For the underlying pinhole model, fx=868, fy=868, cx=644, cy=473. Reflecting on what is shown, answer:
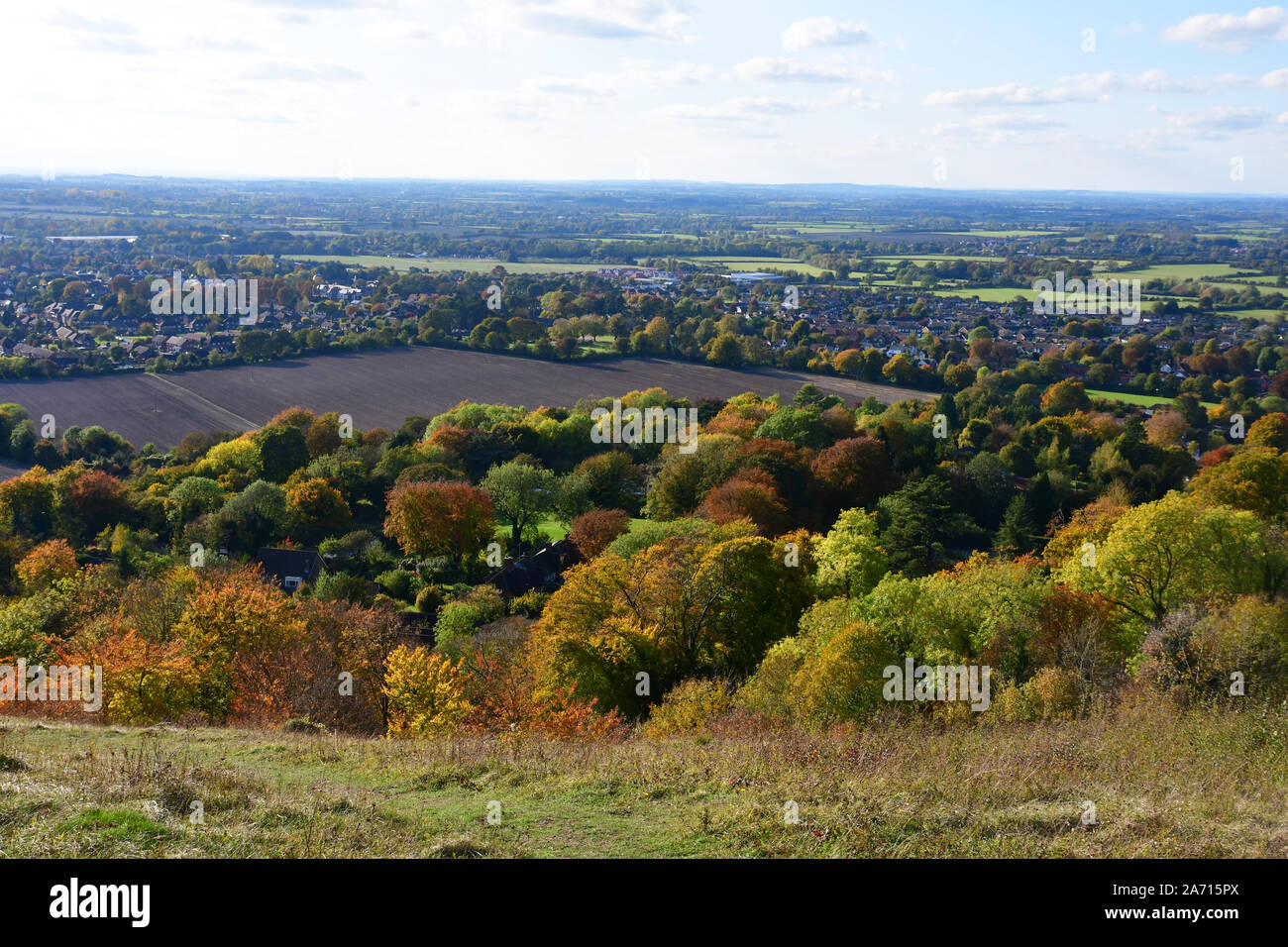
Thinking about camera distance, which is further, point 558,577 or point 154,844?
point 558,577

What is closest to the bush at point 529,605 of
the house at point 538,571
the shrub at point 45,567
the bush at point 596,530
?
the house at point 538,571

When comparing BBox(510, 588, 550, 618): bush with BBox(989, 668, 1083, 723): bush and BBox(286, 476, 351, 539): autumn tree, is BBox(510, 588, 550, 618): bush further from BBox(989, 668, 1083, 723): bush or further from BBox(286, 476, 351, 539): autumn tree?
BBox(989, 668, 1083, 723): bush

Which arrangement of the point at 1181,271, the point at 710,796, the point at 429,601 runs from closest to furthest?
the point at 710,796
the point at 429,601
the point at 1181,271

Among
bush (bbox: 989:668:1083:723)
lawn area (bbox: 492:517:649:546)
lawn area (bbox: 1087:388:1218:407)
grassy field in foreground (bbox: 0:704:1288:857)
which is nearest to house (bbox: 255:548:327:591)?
lawn area (bbox: 492:517:649:546)

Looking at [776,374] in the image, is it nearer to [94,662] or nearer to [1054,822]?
[94,662]

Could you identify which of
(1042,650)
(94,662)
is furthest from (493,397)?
(1042,650)

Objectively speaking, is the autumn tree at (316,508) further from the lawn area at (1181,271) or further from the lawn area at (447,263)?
the lawn area at (1181,271)

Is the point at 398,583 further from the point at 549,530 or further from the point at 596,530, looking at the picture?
the point at 549,530

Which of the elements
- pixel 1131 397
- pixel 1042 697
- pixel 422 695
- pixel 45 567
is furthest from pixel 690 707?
pixel 1131 397
